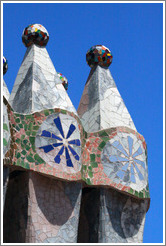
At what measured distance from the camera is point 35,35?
1439cm

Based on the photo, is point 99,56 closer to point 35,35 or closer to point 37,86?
point 35,35

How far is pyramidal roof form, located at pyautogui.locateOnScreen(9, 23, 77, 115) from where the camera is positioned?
42.9 ft

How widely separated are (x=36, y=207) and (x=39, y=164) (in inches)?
32.8

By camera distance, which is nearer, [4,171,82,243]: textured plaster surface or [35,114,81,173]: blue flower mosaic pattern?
[4,171,82,243]: textured plaster surface

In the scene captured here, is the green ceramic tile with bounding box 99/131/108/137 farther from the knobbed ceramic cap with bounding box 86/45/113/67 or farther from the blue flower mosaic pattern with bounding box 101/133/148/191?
the knobbed ceramic cap with bounding box 86/45/113/67

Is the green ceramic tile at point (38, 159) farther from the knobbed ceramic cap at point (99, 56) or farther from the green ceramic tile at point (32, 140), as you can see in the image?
the knobbed ceramic cap at point (99, 56)

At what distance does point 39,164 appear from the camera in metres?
12.2

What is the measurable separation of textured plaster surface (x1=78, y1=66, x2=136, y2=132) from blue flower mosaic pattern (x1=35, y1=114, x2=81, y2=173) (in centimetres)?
108

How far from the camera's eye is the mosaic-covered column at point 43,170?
39.5 feet

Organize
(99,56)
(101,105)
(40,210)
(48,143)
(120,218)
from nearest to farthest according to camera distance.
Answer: (40,210) → (48,143) → (120,218) → (101,105) → (99,56)

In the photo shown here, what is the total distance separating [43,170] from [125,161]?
2116 millimetres

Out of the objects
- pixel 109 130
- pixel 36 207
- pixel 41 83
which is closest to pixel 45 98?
pixel 41 83

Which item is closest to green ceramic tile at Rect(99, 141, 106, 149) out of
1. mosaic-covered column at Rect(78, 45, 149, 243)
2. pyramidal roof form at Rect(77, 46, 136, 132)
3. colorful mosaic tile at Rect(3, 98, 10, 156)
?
mosaic-covered column at Rect(78, 45, 149, 243)

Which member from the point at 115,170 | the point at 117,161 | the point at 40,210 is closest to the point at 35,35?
the point at 117,161
